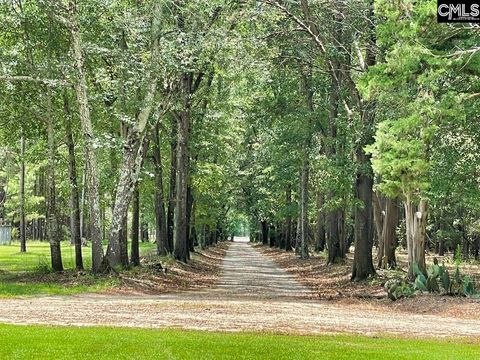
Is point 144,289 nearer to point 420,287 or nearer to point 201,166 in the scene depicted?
point 420,287

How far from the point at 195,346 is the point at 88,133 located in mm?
13117

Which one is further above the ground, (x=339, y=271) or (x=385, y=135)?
(x=385, y=135)

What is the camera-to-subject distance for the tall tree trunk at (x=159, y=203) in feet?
96.9

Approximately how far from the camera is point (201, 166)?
110 feet

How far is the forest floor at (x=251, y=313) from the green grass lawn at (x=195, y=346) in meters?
1.14

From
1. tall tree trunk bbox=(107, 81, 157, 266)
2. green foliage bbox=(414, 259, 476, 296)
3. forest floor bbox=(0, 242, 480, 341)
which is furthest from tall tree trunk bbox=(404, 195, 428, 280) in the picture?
tall tree trunk bbox=(107, 81, 157, 266)

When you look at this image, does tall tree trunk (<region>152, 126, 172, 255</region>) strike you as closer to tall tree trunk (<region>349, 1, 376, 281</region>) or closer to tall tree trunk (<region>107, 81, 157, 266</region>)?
tall tree trunk (<region>107, 81, 157, 266</region>)

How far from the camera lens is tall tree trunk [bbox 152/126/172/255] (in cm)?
2955

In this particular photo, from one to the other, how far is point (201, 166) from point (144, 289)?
13.1m

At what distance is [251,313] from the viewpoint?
14.6 meters

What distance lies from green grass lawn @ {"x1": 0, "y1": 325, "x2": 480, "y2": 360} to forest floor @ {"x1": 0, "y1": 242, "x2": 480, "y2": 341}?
1137 millimetres

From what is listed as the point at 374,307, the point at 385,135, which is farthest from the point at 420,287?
the point at 385,135

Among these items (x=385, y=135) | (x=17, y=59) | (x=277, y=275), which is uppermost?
(x=17, y=59)

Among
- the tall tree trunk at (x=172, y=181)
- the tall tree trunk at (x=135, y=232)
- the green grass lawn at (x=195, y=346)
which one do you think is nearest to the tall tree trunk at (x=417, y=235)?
the green grass lawn at (x=195, y=346)
